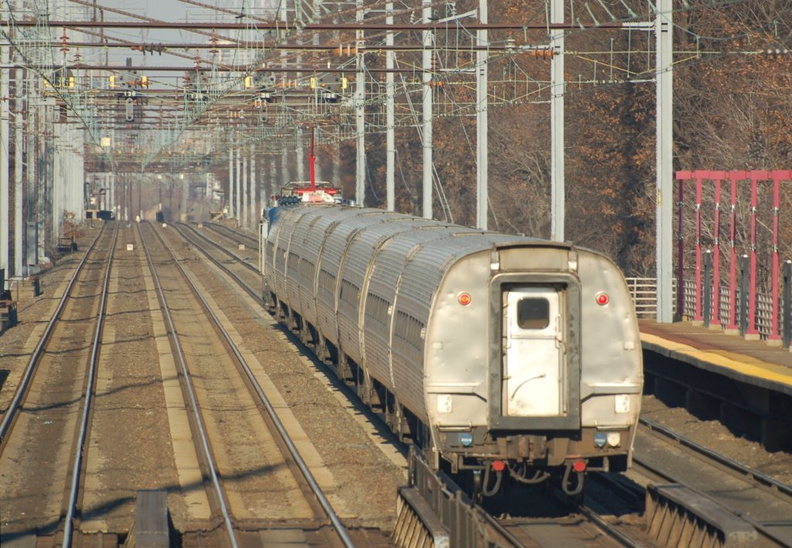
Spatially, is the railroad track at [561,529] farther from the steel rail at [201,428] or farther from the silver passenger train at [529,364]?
the steel rail at [201,428]

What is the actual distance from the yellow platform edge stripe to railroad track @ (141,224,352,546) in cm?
595

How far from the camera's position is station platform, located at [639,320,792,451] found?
1816 centimetres

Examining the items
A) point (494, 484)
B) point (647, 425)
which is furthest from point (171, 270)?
point (494, 484)

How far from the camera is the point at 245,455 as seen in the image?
1853cm

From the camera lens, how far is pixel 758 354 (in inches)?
802

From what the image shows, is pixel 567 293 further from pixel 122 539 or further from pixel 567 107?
pixel 567 107

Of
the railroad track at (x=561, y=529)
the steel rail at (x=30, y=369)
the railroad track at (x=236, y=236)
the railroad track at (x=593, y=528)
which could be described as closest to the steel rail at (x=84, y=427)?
the steel rail at (x=30, y=369)

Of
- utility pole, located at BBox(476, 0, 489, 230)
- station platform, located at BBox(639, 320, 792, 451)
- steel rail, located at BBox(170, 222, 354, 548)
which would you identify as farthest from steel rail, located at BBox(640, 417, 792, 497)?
utility pole, located at BBox(476, 0, 489, 230)

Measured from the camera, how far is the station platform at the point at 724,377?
18156 mm

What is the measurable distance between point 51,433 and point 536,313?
30.3 ft

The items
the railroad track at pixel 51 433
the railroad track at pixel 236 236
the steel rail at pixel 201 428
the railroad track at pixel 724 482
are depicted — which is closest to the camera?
the railroad track at pixel 724 482

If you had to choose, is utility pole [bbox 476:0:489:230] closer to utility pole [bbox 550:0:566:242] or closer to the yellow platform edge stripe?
utility pole [bbox 550:0:566:242]

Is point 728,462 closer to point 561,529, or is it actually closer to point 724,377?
point 724,377

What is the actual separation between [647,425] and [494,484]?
21.2 ft
